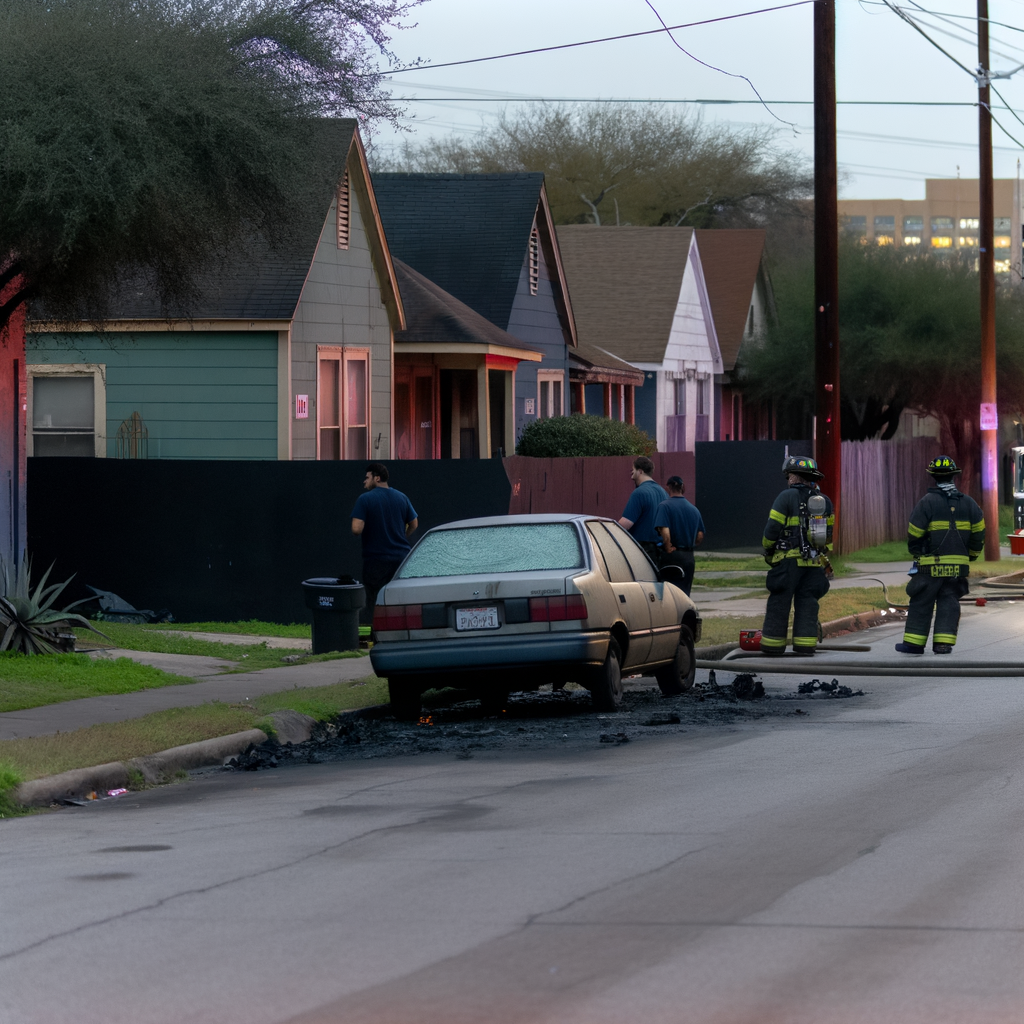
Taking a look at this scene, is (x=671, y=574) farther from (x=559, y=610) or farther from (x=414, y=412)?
(x=414, y=412)

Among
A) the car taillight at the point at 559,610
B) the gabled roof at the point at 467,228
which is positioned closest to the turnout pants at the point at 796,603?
the car taillight at the point at 559,610

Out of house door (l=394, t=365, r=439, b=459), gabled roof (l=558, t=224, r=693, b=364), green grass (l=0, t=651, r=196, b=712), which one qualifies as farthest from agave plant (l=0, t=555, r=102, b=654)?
gabled roof (l=558, t=224, r=693, b=364)

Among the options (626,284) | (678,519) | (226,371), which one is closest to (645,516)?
(678,519)

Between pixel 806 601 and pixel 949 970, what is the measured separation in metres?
10.3

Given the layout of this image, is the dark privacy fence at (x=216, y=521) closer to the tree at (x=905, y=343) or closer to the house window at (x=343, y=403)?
the house window at (x=343, y=403)

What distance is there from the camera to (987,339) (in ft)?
Answer: 91.7

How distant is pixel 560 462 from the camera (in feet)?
75.0

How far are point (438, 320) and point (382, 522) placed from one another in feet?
33.8

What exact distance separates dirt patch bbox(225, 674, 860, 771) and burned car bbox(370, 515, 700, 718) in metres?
0.28

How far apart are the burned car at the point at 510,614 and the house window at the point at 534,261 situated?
18.9m

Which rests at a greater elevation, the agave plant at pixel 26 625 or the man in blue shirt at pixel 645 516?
the man in blue shirt at pixel 645 516

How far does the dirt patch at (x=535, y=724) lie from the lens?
1053cm

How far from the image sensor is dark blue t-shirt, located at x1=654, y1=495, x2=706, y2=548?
55.2ft

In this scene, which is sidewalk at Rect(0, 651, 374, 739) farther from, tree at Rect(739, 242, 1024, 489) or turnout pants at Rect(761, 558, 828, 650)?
tree at Rect(739, 242, 1024, 489)
